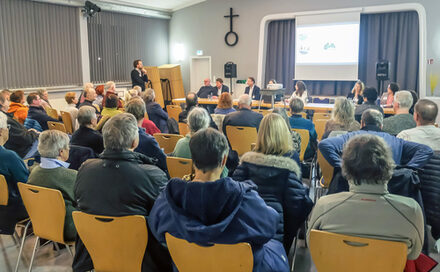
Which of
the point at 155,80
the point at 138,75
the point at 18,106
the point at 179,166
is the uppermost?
the point at 138,75

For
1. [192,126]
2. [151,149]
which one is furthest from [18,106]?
[192,126]

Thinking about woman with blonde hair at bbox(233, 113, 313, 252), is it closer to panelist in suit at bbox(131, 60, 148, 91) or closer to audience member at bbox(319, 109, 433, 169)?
audience member at bbox(319, 109, 433, 169)

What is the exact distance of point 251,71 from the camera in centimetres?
1065

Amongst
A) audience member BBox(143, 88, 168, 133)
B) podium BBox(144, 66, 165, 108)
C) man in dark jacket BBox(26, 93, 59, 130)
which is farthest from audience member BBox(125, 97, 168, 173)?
podium BBox(144, 66, 165, 108)

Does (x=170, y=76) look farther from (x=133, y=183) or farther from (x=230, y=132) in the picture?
(x=133, y=183)

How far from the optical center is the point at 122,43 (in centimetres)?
1058

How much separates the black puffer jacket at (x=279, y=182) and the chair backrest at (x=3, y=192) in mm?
1640

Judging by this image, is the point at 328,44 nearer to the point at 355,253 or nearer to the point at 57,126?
the point at 57,126

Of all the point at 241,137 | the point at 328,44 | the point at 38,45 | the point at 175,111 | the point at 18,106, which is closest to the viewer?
the point at 241,137

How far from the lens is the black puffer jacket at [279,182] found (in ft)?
7.50

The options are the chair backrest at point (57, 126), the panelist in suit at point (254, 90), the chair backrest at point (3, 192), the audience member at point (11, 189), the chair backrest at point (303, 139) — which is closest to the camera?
the chair backrest at point (3, 192)

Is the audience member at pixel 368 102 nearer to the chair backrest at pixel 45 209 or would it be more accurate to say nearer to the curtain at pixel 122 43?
the chair backrest at pixel 45 209

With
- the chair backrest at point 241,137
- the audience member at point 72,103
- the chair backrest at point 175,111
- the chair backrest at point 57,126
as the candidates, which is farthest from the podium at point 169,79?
the chair backrest at point 241,137

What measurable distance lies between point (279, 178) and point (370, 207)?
0.65 meters
